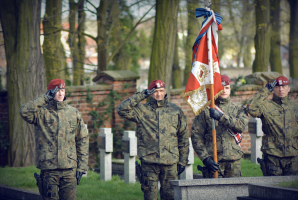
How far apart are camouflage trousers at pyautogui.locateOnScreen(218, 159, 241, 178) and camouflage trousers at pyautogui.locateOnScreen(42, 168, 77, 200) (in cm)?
191

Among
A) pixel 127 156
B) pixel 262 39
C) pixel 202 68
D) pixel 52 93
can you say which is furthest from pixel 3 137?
pixel 262 39

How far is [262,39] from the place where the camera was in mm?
14062

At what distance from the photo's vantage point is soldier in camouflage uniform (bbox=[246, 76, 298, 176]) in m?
5.61

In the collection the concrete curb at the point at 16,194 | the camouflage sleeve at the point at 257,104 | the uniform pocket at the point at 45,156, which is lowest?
the concrete curb at the point at 16,194

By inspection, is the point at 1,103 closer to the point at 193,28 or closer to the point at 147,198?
the point at 147,198

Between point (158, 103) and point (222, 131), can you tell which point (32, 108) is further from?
point (222, 131)

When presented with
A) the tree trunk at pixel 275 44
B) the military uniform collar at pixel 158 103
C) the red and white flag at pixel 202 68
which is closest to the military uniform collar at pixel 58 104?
the military uniform collar at pixel 158 103

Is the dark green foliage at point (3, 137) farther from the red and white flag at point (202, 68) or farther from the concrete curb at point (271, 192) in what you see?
the concrete curb at point (271, 192)

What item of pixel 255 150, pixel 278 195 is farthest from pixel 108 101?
pixel 278 195

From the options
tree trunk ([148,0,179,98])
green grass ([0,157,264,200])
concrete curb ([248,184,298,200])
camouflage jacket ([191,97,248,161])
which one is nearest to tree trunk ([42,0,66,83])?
tree trunk ([148,0,179,98])

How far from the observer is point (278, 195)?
4262 mm

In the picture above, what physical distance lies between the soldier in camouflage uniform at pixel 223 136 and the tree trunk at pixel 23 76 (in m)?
4.89

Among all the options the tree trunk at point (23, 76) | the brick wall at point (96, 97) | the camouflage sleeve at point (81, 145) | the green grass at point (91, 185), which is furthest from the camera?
the brick wall at point (96, 97)

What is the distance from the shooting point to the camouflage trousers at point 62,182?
5.24 metres
